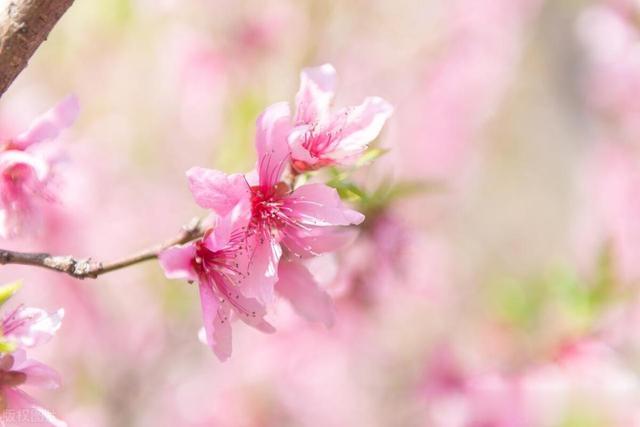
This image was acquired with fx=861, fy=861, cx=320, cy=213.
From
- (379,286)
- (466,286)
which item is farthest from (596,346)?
(466,286)

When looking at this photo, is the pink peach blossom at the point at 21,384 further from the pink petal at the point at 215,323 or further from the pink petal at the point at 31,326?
the pink petal at the point at 215,323

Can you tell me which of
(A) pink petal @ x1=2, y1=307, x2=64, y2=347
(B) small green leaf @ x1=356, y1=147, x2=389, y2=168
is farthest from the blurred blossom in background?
(A) pink petal @ x1=2, y1=307, x2=64, y2=347

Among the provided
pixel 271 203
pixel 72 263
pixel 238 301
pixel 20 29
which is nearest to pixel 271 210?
pixel 271 203

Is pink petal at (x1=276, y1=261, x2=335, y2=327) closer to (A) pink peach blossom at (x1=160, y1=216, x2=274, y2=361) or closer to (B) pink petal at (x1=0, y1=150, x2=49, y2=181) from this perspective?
(A) pink peach blossom at (x1=160, y1=216, x2=274, y2=361)

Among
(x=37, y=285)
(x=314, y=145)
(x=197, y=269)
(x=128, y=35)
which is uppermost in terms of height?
(x=128, y=35)

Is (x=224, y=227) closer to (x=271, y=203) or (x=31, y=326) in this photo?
(x=271, y=203)

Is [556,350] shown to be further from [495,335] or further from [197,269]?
[197,269]
